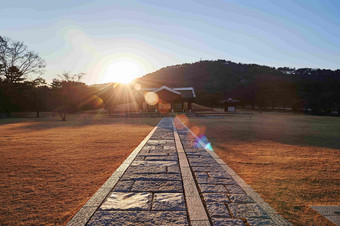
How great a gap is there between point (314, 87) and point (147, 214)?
48.4 meters

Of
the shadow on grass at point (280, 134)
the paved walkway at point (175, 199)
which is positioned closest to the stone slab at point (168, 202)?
the paved walkway at point (175, 199)

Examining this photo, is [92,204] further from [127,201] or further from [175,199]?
[175,199]

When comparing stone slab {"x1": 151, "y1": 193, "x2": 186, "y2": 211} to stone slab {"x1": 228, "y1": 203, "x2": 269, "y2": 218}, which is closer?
stone slab {"x1": 228, "y1": 203, "x2": 269, "y2": 218}

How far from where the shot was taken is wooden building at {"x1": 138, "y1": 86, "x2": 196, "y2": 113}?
3153 cm

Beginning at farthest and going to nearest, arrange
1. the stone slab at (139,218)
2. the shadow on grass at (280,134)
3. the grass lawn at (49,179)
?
the shadow on grass at (280,134)
the grass lawn at (49,179)
the stone slab at (139,218)

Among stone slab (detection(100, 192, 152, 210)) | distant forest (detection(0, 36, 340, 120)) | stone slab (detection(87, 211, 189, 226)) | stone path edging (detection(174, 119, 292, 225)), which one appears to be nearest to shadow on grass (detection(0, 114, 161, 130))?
distant forest (detection(0, 36, 340, 120))

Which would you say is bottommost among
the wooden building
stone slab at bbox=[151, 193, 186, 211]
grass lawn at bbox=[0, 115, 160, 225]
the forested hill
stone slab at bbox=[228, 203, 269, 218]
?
grass lawn at bbox=[0, 115, 160, 225]

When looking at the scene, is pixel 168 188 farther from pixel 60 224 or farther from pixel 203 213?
pixel 60 224

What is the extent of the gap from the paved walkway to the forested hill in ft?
113

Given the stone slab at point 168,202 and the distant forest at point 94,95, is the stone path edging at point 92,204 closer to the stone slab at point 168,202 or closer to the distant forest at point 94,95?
the stone slab at point 168,202

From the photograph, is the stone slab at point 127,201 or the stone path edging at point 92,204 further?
the stone slab at point 127,201

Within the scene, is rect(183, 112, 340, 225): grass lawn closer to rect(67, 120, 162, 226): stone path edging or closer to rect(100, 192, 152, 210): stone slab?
rect(100, 192, 152, 210): stone slab

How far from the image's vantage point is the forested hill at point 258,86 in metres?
33.5

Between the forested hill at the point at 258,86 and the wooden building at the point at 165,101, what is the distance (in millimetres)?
16963
